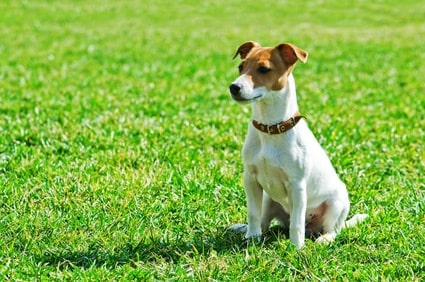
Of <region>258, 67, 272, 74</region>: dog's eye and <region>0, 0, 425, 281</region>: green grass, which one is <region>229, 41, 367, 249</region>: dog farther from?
<region>0, 0, 425, 281</region>: green grass

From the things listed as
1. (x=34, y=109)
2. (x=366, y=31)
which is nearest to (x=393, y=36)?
(x=366, y=31)

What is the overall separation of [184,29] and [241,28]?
73.0 inches

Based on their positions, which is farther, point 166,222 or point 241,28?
point 241,28

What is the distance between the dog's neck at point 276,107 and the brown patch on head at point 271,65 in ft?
0.26

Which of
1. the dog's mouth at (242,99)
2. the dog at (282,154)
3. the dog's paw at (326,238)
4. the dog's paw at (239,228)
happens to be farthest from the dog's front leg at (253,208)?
the dog's mouth at (242,99)

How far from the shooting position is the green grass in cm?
534

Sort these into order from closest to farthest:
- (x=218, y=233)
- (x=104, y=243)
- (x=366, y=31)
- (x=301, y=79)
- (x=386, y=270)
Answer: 1. (x=386, y=270)
2. (x=104, y=243)
3. (x=218, y=233)
4. (x=301, y=79)
5. (x=366, y=31)

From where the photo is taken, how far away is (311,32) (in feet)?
77.2

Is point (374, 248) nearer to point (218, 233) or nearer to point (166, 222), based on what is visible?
point (218, 233)

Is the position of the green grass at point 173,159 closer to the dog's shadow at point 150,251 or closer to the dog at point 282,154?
the dog's shadow at point 150,251

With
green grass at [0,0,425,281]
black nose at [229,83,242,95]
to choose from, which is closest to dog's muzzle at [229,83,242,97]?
black nose at [229,83,242,95]

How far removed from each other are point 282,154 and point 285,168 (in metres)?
0.10

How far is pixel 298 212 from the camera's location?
548 cm

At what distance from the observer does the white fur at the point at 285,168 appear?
5.40 metres
